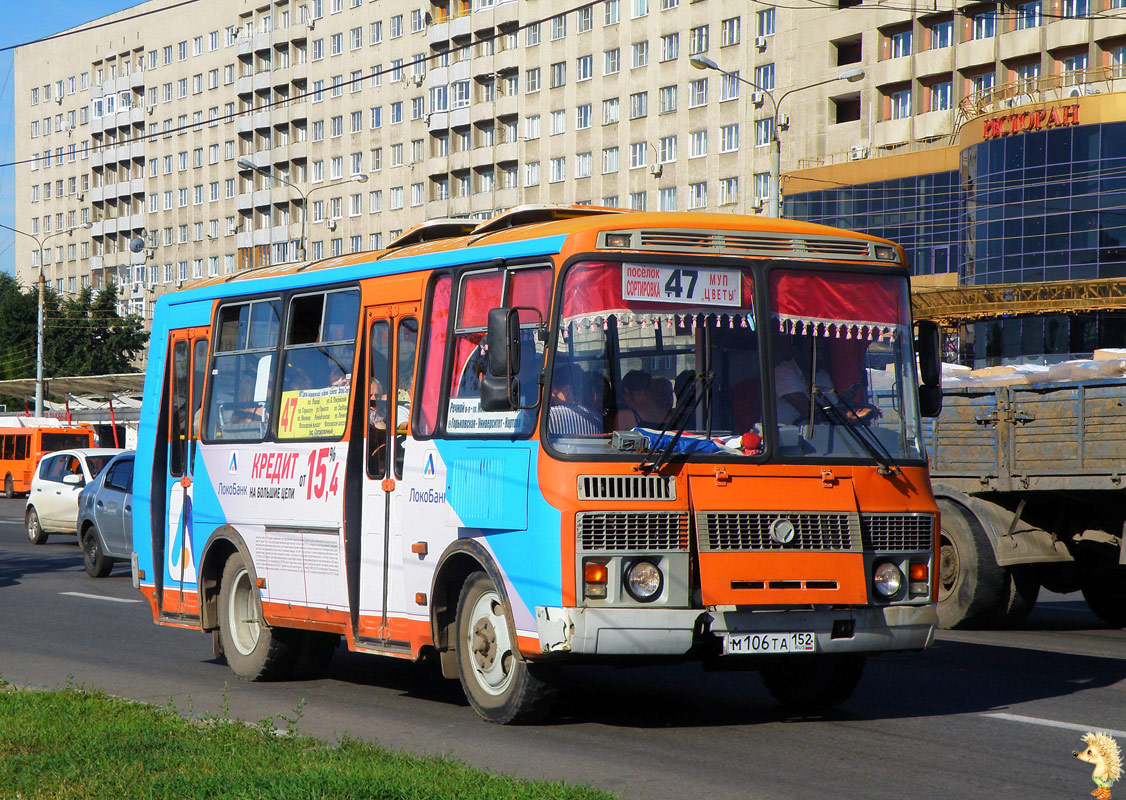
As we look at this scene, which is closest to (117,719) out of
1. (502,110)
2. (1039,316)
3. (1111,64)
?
(1039,316)

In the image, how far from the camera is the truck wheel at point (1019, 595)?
1425 cm

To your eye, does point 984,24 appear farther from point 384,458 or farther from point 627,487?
point 627,487

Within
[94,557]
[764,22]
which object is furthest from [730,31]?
[94,557]

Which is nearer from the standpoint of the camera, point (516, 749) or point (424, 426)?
point (516, 749)

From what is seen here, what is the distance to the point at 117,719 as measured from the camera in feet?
27.6

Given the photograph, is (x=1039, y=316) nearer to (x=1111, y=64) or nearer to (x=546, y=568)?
(x=1111, y=64)

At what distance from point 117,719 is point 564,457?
8.95 ft

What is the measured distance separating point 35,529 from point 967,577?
18.2 metres

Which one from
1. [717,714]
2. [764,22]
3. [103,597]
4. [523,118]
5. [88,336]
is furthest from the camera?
[88,336]

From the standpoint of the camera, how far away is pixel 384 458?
9.82 meters

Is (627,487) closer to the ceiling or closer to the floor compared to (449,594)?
closer to the ceiling

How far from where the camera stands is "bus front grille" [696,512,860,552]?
822cm

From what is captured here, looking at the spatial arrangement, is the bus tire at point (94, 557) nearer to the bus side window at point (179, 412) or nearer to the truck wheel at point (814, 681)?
the bus side window at point (179, 412)

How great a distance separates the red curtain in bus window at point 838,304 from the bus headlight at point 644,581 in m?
1.53
